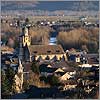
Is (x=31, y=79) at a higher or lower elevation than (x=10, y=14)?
lower

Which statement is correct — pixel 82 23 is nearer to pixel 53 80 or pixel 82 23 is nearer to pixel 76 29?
pixel 76 29

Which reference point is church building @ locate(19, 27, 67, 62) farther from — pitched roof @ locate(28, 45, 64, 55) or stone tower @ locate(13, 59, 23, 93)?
stone tower @ locate(13, 59, 23, 93)

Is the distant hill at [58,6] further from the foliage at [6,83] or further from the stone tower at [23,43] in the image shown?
the foliage at [6,83]

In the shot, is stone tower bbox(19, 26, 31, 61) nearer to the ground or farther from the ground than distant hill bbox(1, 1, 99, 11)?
nearer to the ground

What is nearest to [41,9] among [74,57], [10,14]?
[10,14]

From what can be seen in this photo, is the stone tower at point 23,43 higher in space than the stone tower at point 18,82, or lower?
higher

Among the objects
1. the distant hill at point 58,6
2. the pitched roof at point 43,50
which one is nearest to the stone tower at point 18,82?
the pitched roof at point 43,50

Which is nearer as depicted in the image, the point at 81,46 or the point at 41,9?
the point at 41,9

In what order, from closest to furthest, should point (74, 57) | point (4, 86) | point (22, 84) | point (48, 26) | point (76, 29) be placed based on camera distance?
point (4, 86) < point (22, 84) < point (74, 57) < point (76, 29) < point (48, 26)

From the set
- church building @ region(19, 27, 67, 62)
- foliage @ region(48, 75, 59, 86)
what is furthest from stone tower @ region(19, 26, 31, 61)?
foliage @ region(48, 75, 59, 86)
